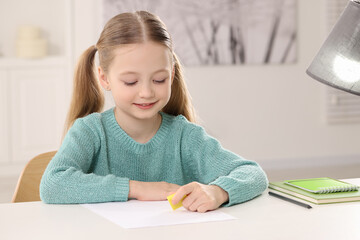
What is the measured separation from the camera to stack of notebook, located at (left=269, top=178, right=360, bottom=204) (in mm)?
1409

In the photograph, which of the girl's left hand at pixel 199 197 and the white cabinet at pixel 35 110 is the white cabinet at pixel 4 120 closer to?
the white cabinet at pixel 35 110

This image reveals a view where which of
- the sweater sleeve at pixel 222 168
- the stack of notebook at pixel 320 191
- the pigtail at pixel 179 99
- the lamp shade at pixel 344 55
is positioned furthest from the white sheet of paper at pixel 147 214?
the pigtail at pixel 179 99

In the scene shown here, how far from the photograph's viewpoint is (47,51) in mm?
5320

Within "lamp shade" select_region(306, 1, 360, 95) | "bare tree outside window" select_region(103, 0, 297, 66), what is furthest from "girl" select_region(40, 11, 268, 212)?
"bare tree outside window" select_region(103, 0, 297, 66)

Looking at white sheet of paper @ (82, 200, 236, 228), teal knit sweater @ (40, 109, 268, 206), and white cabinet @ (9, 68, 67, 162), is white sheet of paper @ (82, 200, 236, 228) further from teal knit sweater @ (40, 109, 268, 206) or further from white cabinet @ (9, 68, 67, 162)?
white cabinet @ (9, 68, 67, 162)

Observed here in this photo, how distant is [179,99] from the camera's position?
1893mm

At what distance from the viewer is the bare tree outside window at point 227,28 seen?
203 inches

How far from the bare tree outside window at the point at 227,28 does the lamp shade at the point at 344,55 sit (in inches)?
149

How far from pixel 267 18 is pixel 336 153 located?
143 cm

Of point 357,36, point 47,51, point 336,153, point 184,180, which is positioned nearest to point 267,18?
point 336,153

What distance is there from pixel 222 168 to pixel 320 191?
302 mm

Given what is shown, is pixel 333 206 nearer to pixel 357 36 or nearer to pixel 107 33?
pixel 357 36

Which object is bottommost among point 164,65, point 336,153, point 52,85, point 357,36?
point 336,153

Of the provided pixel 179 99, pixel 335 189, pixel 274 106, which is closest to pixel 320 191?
pixel 335 189
